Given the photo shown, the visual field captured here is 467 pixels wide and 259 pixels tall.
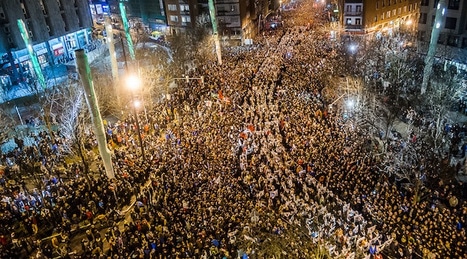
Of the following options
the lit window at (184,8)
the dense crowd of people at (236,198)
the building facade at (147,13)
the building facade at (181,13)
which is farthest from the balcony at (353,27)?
the dense crowd of people at (236,198)

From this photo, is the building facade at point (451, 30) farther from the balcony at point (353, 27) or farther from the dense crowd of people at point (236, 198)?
the dense crowd of people at point (236, 198)

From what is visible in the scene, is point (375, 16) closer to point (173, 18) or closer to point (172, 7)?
point (172, 7)

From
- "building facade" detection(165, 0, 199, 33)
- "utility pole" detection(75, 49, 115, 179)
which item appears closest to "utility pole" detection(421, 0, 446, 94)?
"utility pole" detection(75, 49, 115, 179)

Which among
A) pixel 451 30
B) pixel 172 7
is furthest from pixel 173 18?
pixel 451 30

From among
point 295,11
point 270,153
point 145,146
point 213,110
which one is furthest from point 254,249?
point 295,11

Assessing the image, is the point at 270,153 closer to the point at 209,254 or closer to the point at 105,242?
the point at 209,254

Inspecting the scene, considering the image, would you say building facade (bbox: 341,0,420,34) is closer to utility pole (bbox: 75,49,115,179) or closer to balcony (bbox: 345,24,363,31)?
balcony (bbox: 345,24,363,31)
